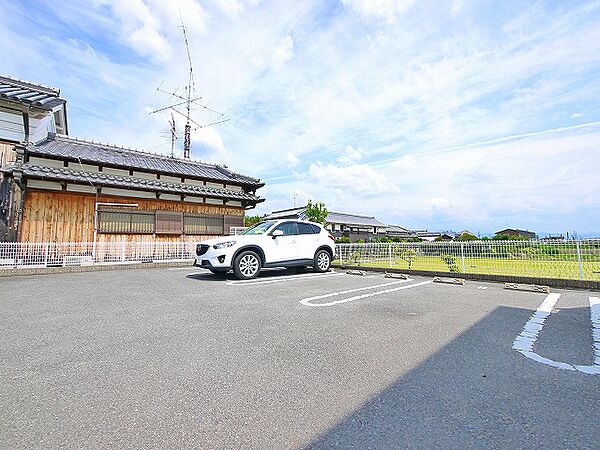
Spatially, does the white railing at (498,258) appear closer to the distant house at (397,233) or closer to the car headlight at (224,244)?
the car headlight at (224,244)

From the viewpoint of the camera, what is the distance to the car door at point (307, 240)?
8398 millimetres

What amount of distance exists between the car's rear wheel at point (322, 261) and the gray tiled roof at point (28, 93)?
33.4ft

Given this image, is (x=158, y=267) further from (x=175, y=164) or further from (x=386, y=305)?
(x=386, y=305)

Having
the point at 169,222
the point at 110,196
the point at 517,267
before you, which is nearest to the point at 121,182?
the point at 110,196

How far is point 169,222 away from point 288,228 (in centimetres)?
760

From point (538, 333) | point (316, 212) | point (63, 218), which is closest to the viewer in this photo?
point (538, 333)

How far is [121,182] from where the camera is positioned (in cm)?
1215

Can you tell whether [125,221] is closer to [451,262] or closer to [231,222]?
[231,222]

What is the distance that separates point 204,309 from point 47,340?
1770 mm

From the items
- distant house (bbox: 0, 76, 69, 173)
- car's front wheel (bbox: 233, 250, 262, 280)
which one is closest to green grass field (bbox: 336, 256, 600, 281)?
car's front wheel (bbox: 233, 250, 262, 280)

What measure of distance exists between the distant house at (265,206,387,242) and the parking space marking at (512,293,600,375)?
2418cm

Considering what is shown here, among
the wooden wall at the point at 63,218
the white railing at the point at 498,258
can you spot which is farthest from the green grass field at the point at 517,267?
the wooden wall at the point at 63,218

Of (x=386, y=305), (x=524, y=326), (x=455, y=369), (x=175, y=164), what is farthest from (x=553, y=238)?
(x=175, y=164)

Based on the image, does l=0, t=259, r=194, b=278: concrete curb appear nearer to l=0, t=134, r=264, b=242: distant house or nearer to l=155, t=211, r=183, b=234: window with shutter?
l=155, t=211, r=183, b=234: window with shutter
